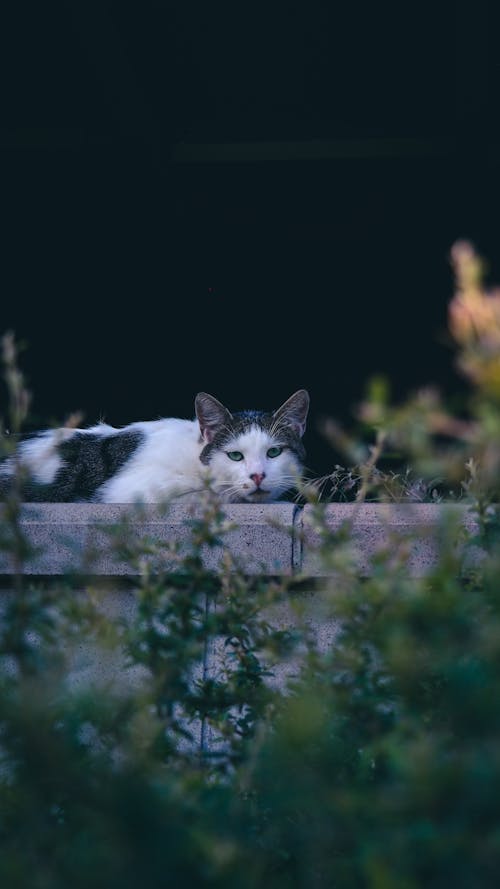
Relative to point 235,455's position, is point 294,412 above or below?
above

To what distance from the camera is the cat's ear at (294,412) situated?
370 cm

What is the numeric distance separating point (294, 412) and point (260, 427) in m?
0.19

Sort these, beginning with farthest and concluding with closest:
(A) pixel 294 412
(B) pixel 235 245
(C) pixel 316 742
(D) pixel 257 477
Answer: (B) pixel 235 245 < (A) pixel 294 412 < (D) pixel 257 477 < (C) pixel 316 742

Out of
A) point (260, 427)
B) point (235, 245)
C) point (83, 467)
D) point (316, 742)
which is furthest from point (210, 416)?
point (235, 245)

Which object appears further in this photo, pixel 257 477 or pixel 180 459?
pixel 180 459

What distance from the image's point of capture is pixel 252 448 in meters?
3.48

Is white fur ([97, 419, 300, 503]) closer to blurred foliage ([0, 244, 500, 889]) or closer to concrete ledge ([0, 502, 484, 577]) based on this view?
concrete ledge ([0, 502, 484, 577])

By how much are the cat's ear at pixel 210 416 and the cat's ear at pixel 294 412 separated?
203mm

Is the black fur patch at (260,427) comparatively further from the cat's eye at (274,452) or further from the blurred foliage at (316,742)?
the blurred foliage at (316,742)

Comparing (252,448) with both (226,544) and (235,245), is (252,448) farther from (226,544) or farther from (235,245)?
(235,245)

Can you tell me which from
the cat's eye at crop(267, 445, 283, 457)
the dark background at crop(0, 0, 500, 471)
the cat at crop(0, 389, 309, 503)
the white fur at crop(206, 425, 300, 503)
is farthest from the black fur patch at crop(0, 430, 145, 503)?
the dark background at crop(0, 0, 500, 471)

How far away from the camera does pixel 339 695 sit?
3.78ft

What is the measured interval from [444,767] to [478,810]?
7 centimetres

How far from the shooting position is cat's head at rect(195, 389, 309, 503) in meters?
3.40
